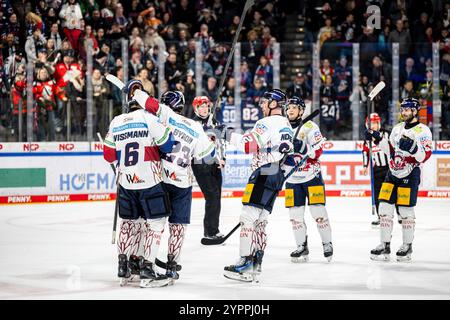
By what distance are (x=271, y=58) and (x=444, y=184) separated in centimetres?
361

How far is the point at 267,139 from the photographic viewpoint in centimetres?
764

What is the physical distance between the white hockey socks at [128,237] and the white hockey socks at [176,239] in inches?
11.3

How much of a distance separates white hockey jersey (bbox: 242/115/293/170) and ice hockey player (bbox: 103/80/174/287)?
710 millimetres

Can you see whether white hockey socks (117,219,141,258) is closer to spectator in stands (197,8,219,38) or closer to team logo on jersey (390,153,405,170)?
team logo on jersey (390,153,405,170)

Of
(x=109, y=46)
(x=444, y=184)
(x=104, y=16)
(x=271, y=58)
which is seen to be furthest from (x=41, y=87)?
(x=444, y=184)

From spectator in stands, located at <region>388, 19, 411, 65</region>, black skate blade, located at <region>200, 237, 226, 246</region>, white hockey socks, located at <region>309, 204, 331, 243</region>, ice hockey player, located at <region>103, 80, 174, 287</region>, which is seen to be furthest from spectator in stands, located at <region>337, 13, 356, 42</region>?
ice hockey player, located at <region>103, 80, 174, 287</region>

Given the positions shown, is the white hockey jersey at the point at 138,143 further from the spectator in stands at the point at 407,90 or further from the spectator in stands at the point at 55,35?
the spectator in stands at the point at 407,90

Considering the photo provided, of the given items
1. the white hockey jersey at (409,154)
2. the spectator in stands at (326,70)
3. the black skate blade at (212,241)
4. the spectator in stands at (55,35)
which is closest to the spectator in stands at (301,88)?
the spectator in stands at (326,70)

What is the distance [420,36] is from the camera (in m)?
17.8

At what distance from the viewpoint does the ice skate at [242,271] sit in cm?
760

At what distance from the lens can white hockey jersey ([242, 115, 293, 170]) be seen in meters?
7.63

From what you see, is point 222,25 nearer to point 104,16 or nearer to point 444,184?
point 104,16

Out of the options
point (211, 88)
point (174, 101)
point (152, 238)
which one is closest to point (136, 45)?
point (211, 88)
